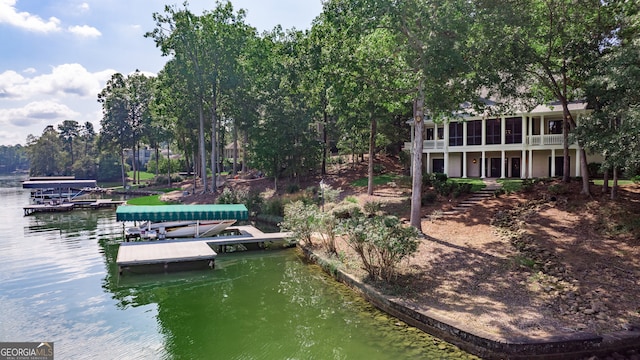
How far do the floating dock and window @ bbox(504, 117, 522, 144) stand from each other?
68.7ft

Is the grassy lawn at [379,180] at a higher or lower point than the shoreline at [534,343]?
higher

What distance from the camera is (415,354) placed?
905 cm

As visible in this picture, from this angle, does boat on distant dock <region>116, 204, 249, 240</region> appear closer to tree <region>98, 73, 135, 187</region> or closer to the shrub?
the shrub

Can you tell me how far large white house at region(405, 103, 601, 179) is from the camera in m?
28.7

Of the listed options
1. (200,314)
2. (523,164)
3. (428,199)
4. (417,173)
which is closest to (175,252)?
(200,314)

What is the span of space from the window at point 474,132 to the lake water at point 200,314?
2115cm

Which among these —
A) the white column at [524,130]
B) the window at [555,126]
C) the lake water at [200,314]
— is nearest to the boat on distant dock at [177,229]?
the lake water at [200,314]

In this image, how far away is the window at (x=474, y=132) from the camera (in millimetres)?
33281

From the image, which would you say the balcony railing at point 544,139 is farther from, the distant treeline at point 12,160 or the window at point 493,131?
the distant treeline at point 12,160

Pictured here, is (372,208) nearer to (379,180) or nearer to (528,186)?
(528,186)

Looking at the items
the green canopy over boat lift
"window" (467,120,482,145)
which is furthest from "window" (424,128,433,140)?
the green canopy over boat lift

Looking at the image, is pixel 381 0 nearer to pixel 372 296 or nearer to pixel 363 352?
pixel 372 296

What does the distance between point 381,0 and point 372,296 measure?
11.2 meters

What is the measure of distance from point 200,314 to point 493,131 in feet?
95.0
